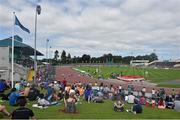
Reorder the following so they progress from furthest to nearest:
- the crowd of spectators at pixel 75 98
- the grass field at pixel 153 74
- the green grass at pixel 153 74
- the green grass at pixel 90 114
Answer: the green grass at pixel 153 74
the grass field at pixel 153 74
the crowd of spectators at pixel 75 98
the green grass at pixel 90 114

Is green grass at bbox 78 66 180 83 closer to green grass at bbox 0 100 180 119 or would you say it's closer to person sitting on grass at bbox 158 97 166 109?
person sitting on grass at bbox 158 97 166 109

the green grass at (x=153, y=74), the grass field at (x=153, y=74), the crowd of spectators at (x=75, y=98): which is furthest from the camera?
the green grass at (x=153, y=74)

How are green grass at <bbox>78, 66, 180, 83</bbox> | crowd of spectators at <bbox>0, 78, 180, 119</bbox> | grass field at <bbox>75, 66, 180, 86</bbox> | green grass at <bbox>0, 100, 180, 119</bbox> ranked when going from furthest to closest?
green grass at <bbox>78, 66, 180, 83</bbox>, grass field at <bbox>75, 66, 180, 86</bbox>, crowd of spectators at <bbox>0, 78, 180, 119</bbox>, green grass at <bbox>0, 100, 180, 119</bbox>

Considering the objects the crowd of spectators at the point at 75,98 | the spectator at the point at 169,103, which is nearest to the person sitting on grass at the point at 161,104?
the crowd of spectators at the point at 75,98

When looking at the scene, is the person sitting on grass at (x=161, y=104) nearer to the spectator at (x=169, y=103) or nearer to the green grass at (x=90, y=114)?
the spectator at (x=169, y=103)

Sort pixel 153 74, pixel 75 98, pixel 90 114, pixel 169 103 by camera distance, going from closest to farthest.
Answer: pixel 90 114
pixel 75 98
pixel 169 103
pixel 153 74

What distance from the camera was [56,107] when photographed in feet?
70.1

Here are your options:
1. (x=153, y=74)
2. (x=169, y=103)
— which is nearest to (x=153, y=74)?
(x=153, y=74)

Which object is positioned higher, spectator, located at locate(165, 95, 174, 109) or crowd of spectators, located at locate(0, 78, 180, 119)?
crowd of spectators, located at locate(0, 78, 180, 119)

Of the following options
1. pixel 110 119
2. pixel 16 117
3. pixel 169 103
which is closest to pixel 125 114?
pixel 110 119

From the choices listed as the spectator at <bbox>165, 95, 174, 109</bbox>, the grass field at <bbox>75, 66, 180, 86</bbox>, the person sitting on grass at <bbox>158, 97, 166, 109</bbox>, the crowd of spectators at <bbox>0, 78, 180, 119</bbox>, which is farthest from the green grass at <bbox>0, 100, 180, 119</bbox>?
the grass field at <bbox>75, 66, 180, 86</bbox>

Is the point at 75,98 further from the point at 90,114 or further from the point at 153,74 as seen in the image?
the point at 153,74

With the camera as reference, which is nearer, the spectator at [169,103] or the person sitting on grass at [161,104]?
the person sitting on grass at [161,104]

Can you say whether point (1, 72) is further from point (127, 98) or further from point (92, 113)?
point (92, 113)
